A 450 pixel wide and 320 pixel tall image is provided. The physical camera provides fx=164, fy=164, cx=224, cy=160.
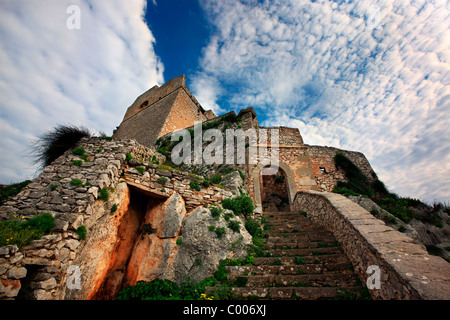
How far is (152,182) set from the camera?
5375 mm

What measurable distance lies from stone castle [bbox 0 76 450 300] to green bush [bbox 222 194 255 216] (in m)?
0.29

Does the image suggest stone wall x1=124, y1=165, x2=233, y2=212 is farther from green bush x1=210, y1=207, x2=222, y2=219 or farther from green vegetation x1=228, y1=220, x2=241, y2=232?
green vegetation x1=228, y1=220, x2=241, y2=232

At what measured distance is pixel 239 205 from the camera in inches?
241

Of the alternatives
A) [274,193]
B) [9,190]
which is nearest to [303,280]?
[9,190]

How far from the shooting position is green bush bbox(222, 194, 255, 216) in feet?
19.8

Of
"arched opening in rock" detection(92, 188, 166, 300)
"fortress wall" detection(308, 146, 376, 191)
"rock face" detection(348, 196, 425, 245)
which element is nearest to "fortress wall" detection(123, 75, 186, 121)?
"fortress wall" detection(308, 146, 376, 191)

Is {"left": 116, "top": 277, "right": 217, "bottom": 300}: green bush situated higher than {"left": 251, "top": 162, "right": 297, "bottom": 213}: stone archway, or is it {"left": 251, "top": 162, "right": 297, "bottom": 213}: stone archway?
{"left": 251, "top": 162, "right": 297, "bottom": 213}: stone archway

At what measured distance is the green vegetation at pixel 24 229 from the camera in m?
2.76

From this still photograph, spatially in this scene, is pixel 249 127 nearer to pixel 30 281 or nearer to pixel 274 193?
pixel 274 193

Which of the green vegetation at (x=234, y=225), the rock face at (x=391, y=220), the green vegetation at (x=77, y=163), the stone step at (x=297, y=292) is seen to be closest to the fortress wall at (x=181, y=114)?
A: the green vegetation at (x=77, y=163)

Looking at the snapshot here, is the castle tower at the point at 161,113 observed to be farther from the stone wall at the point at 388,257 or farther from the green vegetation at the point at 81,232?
the stone wall at the point at 388,257

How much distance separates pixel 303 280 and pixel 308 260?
72 centimetres

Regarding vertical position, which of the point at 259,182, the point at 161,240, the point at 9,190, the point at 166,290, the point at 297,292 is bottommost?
the point at 166,290

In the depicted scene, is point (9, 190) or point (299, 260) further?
point (9, 190)
